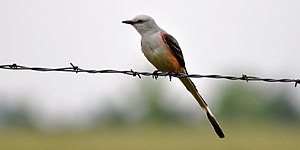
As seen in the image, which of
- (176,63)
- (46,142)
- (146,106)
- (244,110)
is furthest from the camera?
(146,106)

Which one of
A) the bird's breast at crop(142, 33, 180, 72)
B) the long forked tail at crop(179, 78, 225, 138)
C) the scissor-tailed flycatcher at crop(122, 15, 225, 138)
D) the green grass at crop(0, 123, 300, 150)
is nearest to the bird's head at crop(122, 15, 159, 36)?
the scissor-tailed flycatcher at crop(122, 15, 225, 138)

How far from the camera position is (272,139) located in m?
26.3

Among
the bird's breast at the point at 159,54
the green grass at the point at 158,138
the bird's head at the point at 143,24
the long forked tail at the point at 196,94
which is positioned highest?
the bird's head at the point at 143,24

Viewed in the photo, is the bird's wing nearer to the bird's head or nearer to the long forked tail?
the bird's head

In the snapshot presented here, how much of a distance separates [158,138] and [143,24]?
63.9 feet

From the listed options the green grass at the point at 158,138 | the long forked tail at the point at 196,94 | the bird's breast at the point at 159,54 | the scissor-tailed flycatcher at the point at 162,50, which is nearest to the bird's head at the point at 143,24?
the scissor-tailed flycatcher at the point at 162,50

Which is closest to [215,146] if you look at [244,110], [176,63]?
[176,63]

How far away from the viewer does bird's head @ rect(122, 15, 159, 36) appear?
29.2ft

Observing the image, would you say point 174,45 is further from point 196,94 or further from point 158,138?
point 158,138

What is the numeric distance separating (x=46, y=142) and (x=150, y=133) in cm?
456

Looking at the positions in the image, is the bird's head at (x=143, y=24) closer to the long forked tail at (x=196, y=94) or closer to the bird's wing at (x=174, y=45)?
the bird's wing at (x=174, y=45)

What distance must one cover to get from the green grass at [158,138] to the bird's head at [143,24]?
14.3 metres

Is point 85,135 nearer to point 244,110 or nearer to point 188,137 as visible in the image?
point 188,137

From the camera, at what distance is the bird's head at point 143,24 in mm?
8898
